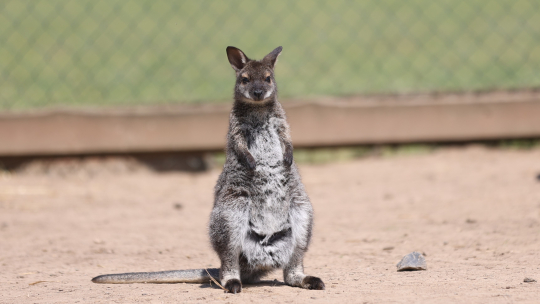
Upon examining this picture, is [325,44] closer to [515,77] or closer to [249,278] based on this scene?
[515,77]

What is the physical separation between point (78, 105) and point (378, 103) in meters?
3.25

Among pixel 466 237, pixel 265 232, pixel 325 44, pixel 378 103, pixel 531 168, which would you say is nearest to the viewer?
pixel 265 232

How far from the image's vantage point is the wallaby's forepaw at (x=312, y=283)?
10.9 feet

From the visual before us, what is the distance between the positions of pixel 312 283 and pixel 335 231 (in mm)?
1592

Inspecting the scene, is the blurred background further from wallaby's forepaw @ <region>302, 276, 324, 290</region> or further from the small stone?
wallaby's forepaw @ <region>302, 276, 324, 290</region>

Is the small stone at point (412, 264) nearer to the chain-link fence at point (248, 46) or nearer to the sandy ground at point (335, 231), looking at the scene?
the sandy ground at point (335, 231)

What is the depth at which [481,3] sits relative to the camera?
7324 millimetres

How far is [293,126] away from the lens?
694 cm

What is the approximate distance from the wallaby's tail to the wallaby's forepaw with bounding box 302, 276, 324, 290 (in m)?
0.50

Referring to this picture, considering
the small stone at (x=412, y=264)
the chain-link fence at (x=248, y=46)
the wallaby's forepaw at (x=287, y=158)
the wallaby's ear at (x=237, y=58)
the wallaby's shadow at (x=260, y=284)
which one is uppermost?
the chain-link fence at (x=248, y=46)

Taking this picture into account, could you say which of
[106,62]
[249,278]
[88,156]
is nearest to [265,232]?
[249,278]

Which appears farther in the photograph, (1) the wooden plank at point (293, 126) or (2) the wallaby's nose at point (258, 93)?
(1) the wooden plank at point (293, 126)

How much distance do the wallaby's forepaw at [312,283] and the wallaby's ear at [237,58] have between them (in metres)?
1.33

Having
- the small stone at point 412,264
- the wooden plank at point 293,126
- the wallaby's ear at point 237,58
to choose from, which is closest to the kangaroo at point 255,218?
the wallaby's ear at point 237,58
